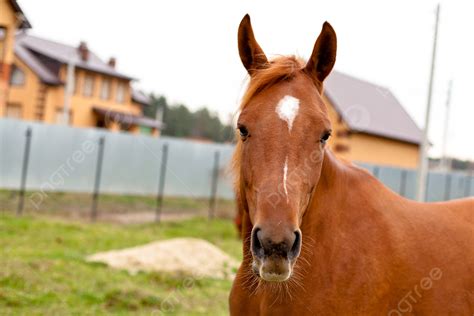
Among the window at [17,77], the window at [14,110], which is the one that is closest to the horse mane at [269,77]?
the window at [14,110]

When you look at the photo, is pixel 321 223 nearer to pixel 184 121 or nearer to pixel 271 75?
pixel 271 75

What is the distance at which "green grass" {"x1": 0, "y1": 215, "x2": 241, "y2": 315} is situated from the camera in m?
6.21

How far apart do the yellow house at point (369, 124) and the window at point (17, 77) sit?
2227 cm

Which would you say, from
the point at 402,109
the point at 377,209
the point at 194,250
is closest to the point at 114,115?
the point at 402,109

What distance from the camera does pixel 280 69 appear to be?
301 centimetres

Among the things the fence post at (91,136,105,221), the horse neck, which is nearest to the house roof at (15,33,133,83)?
the fence post at (91,136,105,221)

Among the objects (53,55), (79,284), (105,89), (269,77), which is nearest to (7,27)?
(79,284)

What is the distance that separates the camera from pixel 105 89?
41219 mm

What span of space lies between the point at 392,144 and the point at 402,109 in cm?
439

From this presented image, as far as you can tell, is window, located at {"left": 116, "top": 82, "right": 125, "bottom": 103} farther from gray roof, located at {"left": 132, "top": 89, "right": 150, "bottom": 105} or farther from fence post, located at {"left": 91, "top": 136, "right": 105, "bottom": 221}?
fence post, located at {"left": 91, "top": 136, "right": 105, "bottom": 221}

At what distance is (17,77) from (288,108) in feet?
121

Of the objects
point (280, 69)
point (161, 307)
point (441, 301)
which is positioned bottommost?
point (161, 307)

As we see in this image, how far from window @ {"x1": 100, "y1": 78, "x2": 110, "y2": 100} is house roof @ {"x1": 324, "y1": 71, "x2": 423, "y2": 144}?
69.8ft

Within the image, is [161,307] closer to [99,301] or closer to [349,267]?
[99,301]
